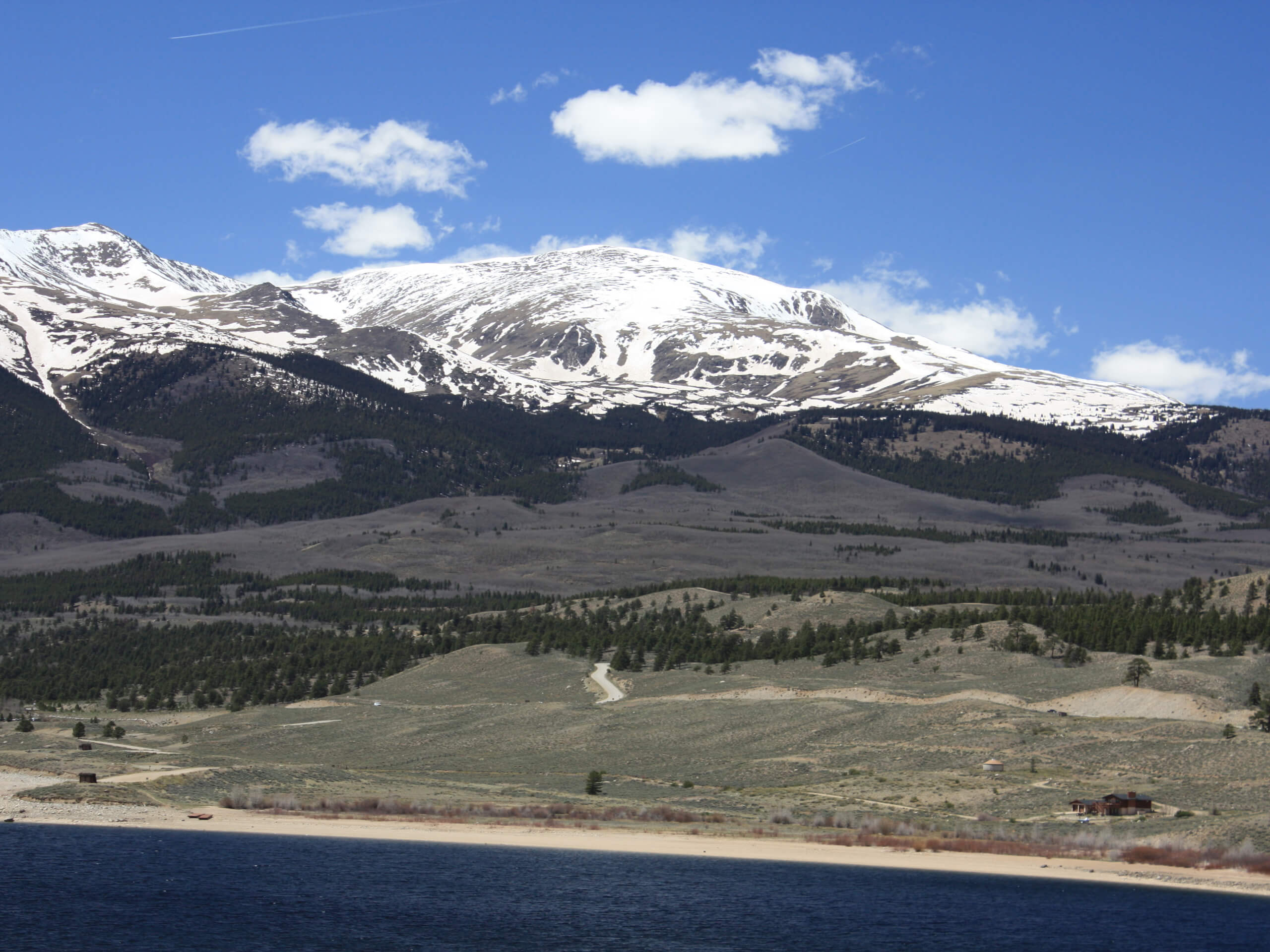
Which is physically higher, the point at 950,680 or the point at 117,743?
the point at 950,680

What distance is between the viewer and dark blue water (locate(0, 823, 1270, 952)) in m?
60.7

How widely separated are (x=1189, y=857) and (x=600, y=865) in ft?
93.6

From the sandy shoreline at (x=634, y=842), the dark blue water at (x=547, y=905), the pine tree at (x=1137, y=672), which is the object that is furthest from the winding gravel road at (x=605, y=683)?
the dark blue water at (x=547, y=905)

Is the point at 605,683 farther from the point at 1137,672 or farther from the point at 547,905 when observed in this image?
the point at 547,905

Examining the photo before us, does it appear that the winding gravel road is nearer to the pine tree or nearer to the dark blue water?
the pine tree

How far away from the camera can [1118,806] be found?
78.7 meters

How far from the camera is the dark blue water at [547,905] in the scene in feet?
199

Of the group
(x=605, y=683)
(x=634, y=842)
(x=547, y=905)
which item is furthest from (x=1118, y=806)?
(x=605, y=683)

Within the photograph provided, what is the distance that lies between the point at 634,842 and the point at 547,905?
13.3 metres

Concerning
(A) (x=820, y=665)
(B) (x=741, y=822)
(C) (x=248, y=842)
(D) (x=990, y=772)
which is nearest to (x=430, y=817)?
(C) (x=248, y=842)

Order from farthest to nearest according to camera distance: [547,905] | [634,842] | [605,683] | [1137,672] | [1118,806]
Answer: [605,683], [1137,672], [634,842], [1118,806], [547,905]

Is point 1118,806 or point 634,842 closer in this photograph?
point 1118,806

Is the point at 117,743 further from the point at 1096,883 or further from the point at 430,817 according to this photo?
the point at 1096,883

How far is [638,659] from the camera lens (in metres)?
A: 158
